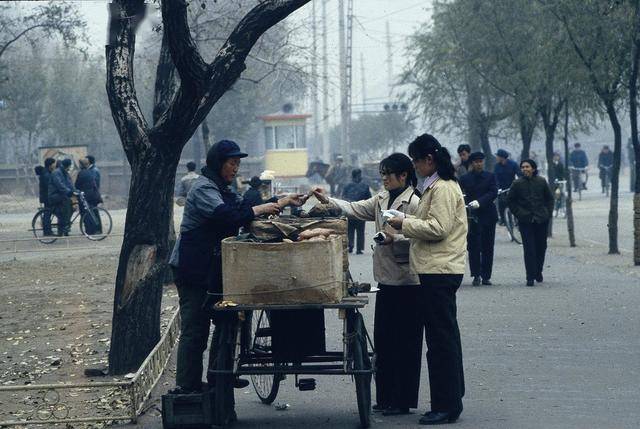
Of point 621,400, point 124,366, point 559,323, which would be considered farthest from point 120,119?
point 559,323

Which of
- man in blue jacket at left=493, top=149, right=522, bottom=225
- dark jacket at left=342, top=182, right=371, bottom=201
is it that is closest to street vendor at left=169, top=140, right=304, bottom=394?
dark jacket at left=342, top=182, right=371, bottom=201

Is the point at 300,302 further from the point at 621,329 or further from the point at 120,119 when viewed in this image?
the point at 621,329

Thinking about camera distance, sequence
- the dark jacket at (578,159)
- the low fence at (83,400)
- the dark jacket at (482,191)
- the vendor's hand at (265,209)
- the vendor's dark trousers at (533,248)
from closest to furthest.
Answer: the vendor's hand at (265,209)
the low fence at (83,400)
the vendor's dark trousers at (533,248)
the dark jacket at (482,191)
the dark jacket at (578,159)

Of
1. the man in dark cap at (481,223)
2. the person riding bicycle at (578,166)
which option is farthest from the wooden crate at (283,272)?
the person riding bicycle at (578,166)

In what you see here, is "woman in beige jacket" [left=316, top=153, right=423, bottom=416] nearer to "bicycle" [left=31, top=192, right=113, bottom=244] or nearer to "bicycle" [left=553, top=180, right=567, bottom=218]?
"bicycle" [left=31, top=192, right=113, bottom=244]

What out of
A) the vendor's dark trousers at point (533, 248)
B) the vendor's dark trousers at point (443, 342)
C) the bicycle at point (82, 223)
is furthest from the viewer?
the bicycle at point (82, 223)

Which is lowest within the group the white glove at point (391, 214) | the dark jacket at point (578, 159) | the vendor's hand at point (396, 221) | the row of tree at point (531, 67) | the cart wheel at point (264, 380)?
the cart wheel at point (264, 380)

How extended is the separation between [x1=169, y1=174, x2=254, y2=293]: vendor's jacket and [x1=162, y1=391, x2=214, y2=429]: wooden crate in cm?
71

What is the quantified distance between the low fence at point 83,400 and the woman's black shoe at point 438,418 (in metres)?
1.99

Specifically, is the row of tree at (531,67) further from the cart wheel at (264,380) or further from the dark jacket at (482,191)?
the cart wheel at (264,380)

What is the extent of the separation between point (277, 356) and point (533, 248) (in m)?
9.46

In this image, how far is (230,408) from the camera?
27.5ft

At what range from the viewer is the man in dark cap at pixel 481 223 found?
57.0 ft

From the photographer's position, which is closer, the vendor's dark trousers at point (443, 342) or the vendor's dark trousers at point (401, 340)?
the vendor's dark trousers at point (443, 342)
